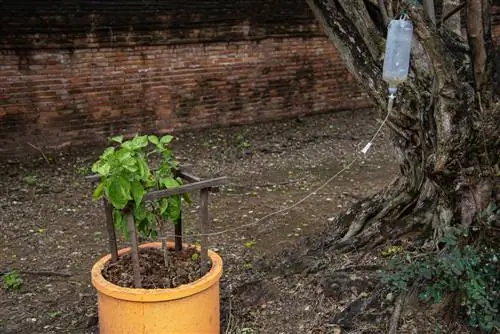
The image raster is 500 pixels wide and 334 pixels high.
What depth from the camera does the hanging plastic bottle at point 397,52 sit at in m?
3.32

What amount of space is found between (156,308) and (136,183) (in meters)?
0.68

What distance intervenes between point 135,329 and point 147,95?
544cm

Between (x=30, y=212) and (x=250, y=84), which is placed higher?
(x=250, y=84)

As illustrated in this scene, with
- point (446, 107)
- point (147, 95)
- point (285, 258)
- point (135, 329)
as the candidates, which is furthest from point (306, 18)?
point (135, 329)

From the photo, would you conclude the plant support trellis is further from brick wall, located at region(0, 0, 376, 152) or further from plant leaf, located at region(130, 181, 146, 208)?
brick wall, located at region(0, 0, 376, 152)

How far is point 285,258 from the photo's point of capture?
4.59 metres

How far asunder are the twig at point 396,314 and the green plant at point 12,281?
2.93 metres

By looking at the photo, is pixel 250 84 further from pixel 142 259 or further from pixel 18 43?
pixel 142 259

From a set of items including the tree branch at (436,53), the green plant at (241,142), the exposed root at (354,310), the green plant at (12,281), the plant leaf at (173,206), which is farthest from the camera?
the green plant at (241,142)

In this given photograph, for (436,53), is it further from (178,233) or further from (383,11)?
(178,233)

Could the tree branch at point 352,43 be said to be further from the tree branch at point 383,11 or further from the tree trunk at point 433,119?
the tree branch at point 383,11

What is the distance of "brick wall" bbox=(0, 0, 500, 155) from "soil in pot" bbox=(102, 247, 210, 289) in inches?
174

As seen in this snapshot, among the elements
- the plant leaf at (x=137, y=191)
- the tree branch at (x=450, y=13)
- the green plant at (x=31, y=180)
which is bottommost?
the green plant at (x=31, y=180)

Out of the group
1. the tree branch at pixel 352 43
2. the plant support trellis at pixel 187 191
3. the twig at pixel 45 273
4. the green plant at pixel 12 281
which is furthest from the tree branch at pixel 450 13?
the green plant at pixel 12 281
